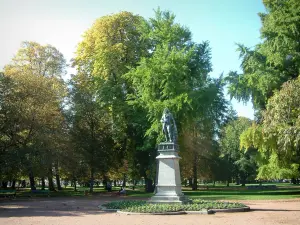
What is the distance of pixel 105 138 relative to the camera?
39281 millimetres

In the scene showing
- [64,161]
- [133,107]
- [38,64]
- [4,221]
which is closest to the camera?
[4,221]

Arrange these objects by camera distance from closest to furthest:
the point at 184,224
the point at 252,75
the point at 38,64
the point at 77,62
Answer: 1. the point at 184,224
2. the point at 252,75
3. the point at 77,62
4. the point at 38,64

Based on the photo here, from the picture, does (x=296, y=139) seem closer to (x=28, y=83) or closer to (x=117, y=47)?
(x=117, y=47)

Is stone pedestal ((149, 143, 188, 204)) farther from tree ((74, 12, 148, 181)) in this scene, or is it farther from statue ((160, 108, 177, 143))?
tree ((74, 12, 148, 181))

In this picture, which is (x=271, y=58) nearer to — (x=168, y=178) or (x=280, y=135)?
(x=280, y=135)

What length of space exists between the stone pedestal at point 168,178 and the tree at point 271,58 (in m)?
10.9

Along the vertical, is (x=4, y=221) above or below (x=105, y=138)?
below

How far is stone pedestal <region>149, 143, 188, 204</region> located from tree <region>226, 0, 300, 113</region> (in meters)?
10.9

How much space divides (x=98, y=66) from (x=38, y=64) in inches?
432

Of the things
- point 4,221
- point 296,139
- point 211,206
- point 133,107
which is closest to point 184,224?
point 211,206

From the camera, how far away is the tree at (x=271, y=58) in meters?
26.3

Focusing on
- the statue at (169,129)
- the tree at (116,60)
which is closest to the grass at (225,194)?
the tree at (116,60)

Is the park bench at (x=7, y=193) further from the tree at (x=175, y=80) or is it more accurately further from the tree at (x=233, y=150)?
the tree at (x=233, y=150)

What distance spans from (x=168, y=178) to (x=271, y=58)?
13.5 metres
